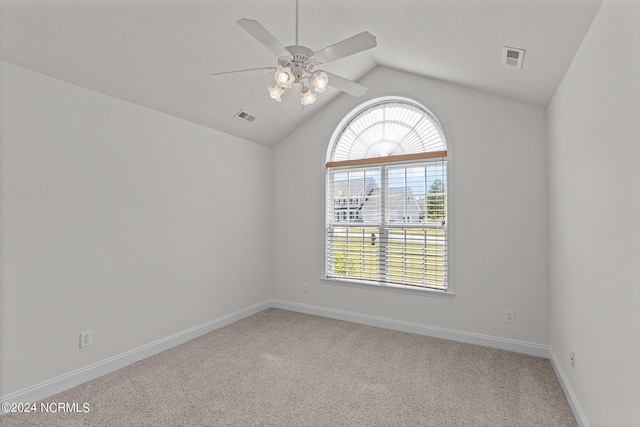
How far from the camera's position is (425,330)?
3486mm

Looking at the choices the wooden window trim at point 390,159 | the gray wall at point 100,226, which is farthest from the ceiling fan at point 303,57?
the wooden window trim at point 390,159

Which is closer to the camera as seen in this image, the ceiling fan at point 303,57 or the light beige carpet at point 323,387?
the ceiling fan at point 303,57

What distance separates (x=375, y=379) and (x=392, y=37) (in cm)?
285

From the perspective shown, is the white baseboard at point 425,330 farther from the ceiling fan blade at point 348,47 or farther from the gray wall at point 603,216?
the ceiling fan blade at point 348,47

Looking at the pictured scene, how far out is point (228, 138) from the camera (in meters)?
3.88

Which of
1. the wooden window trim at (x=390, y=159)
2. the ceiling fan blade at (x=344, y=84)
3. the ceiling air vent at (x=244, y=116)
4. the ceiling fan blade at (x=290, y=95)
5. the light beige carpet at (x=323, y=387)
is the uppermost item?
the ceiling air vent at (x=244, y=116)

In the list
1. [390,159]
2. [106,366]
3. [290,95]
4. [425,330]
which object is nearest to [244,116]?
[290,95]

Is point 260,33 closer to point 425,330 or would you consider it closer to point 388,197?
point 388,197

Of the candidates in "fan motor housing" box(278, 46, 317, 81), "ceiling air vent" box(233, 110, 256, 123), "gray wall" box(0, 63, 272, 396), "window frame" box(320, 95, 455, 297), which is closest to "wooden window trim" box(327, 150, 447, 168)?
"window frame" box(320, 95, 455, 297)

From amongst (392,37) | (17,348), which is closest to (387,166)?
(392,37)

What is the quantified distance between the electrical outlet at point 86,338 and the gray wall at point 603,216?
3308 mm

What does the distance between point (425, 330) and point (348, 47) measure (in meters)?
2.95

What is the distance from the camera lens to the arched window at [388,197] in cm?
354

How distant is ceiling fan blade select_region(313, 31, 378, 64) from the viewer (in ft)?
5.48
